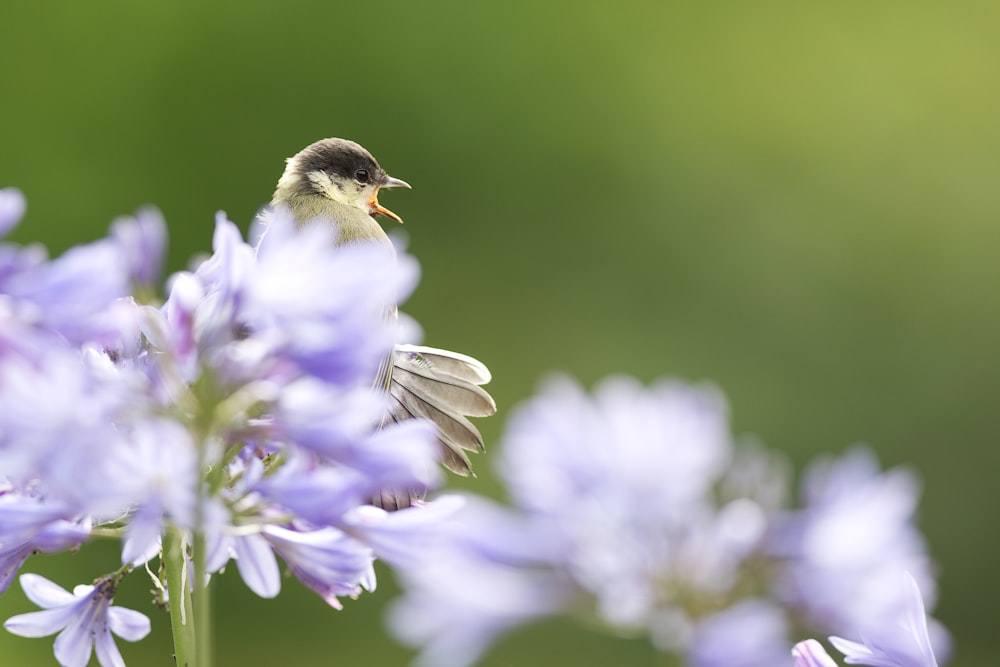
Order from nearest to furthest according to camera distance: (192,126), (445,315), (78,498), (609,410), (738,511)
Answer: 1. (78,498)
2. (738,511)
3. (609,410)
4. (192,126)
5. (445,315)

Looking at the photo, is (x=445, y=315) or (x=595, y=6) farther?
(x=595, y=6)

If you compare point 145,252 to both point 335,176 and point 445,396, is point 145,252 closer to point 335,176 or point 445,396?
point 445,396

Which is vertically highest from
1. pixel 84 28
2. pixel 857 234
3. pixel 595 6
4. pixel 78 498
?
pixel 595 6

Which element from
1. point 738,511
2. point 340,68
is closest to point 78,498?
point 738,511

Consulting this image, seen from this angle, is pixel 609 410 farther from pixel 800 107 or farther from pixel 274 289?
pixel 800 107

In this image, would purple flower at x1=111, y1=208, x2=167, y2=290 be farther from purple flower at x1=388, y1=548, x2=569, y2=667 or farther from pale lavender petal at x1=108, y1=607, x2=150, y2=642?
purple flower at x1=388, y1=548, x2=569, y2=667

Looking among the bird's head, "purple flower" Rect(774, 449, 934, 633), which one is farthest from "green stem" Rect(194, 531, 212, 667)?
the bird's head
